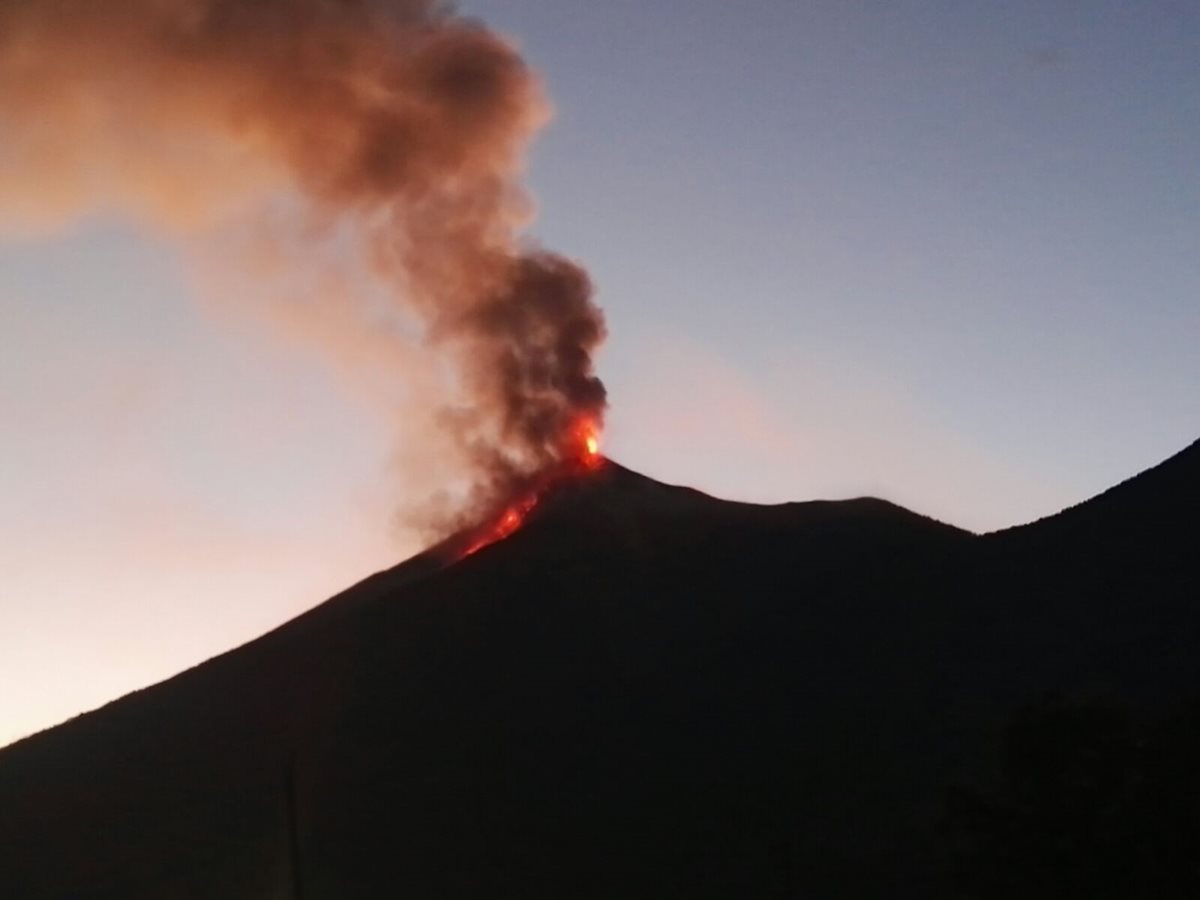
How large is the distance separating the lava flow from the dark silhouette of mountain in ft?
2.60

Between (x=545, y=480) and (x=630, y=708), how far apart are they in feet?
48.9

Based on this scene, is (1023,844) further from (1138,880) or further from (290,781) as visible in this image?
(290,781)

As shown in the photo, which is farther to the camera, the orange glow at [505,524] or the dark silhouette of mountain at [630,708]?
→ the orange glow at [505,524]

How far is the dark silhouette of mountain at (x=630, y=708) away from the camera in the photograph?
48.6 m

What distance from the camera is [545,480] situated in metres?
71.6

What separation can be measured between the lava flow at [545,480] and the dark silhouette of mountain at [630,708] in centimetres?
79

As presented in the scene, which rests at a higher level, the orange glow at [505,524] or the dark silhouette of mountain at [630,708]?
the orange glow at [505,524]

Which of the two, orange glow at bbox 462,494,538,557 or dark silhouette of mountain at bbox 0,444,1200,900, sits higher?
orange glow at bbox 462,494,538,557

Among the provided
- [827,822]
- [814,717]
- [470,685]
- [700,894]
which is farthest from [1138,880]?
[470,685]

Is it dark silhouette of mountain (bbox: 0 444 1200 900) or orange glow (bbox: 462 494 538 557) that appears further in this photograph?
orange glow (bbox: 462 494 538 557)

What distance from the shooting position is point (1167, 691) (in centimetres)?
5219

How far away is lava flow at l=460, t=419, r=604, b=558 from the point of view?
2817 inches

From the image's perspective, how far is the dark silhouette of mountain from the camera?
48562mm

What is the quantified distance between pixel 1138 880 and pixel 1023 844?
5.98 ft
